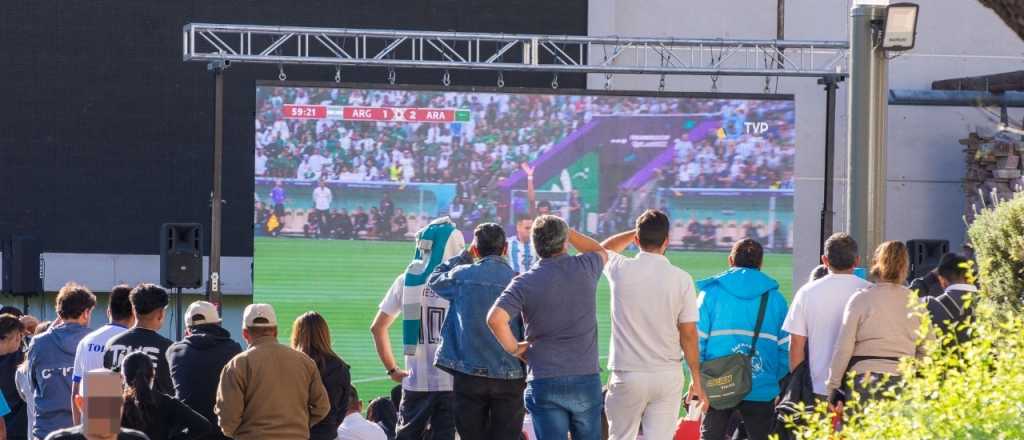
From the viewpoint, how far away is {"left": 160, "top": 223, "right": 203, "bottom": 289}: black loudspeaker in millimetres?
13438

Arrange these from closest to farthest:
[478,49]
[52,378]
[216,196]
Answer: [52,378], [216,196], [478,49]

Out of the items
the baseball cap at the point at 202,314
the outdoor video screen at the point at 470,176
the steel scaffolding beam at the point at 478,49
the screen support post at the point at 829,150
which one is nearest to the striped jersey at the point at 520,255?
the outdoor video screen at the point at 470,176

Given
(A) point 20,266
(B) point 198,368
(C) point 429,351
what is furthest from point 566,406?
(A) point 20,266

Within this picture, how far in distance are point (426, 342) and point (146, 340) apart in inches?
55.2

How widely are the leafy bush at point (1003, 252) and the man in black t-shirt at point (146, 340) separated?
14.0 feet

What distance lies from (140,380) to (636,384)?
2139mm

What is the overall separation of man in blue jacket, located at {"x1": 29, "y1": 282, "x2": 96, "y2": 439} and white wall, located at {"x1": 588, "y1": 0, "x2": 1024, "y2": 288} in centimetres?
1065

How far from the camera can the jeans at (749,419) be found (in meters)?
7.16

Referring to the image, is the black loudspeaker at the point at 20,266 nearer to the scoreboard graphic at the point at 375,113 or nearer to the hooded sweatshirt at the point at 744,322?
the scoreboard graphic at the point at 375,113

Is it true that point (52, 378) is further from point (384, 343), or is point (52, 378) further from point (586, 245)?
point (586, 245)

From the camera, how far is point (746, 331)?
7086mm

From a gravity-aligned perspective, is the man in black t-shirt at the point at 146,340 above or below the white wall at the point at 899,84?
below

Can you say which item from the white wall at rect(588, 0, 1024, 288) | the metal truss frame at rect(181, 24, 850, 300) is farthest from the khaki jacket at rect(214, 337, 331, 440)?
the white wall at rect(588, 0, 1024, 288)

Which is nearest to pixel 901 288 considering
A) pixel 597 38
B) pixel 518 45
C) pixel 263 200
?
pixel 597 38
